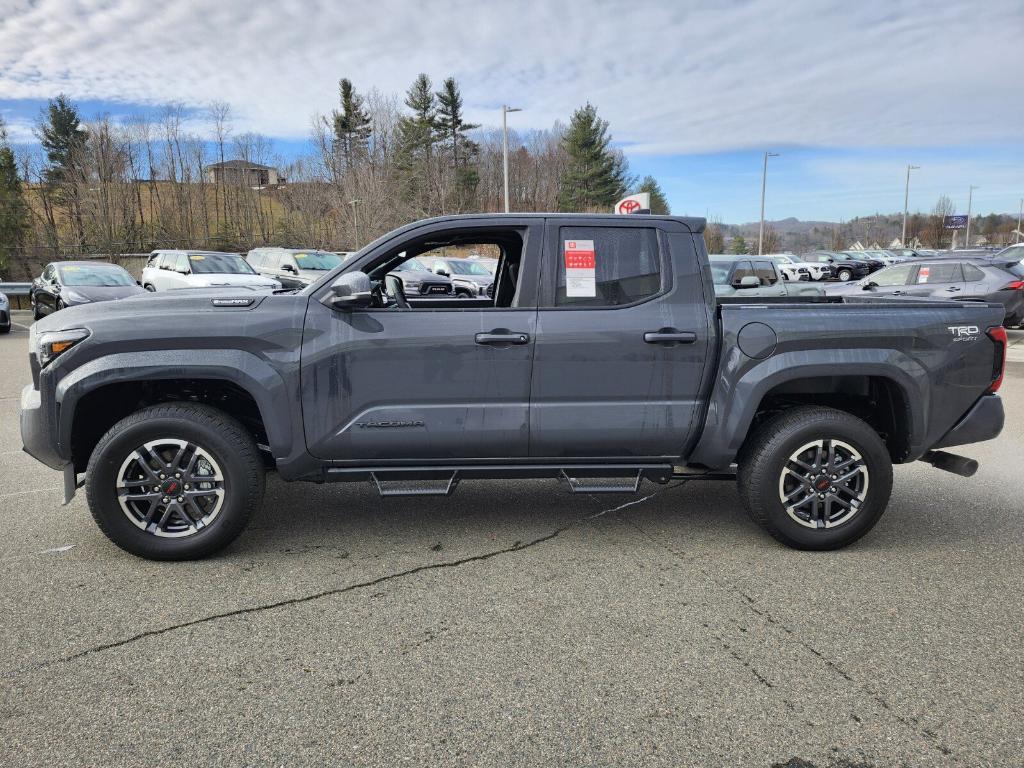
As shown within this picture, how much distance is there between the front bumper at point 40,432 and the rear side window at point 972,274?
16262 millimetres

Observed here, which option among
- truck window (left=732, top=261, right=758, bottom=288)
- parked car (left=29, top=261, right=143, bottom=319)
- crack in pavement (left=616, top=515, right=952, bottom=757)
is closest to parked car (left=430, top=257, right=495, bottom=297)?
parked car (left=29, top=261, right=143, bottom=319)

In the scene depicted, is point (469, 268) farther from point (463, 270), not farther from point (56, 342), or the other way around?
point (56, 342)

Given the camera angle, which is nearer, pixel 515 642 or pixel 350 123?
pixel 515 642

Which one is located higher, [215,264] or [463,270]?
[215,264]

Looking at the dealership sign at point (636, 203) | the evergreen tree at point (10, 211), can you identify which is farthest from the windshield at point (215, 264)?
the evergreen tree at point (10, 211)

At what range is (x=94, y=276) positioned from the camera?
16.0 metres

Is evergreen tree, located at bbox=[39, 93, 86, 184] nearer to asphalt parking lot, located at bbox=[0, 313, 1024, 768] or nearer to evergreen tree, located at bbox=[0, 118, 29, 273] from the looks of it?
evergreen tree, located at bbox=[0, 118, 29, 273]

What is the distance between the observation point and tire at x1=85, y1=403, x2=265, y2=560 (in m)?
3.74

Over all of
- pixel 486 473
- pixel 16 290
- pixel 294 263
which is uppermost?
pixel 294 263

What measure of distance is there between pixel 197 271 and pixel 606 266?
51.3 feet

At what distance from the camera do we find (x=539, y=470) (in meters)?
4.03

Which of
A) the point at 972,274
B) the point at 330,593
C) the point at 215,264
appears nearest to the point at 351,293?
the point at 330,593

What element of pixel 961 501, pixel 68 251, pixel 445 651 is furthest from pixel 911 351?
pixel 68 251

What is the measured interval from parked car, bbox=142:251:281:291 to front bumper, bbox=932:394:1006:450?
1490 centimetres
